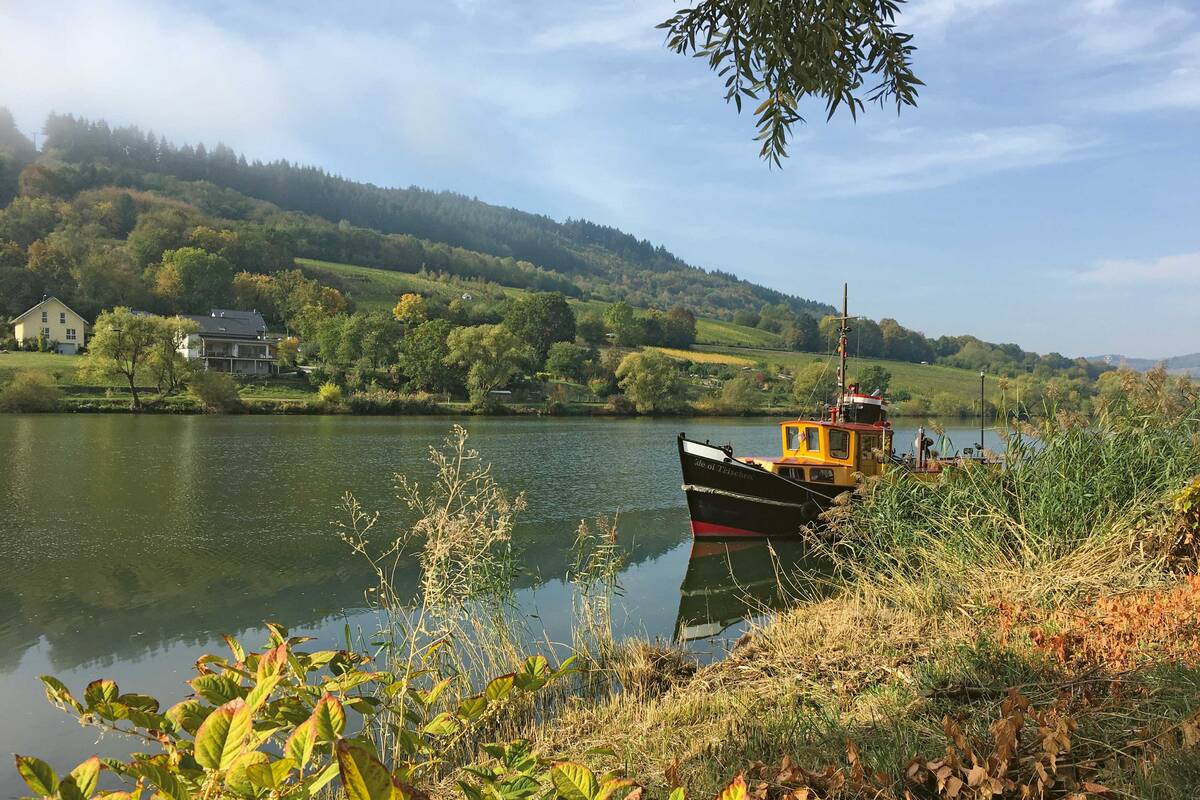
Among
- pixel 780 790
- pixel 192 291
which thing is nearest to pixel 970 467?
pixel 780 790

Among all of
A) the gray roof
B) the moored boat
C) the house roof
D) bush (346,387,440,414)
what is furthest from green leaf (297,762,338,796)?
the gray roof

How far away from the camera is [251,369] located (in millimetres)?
75312

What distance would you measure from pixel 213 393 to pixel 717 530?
41.8 meters

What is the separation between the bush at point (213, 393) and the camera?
48219 mm

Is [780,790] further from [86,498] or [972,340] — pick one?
[972,340]

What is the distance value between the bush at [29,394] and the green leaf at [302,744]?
51.4 metres

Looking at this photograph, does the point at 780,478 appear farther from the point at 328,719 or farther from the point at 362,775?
the point at 362,775

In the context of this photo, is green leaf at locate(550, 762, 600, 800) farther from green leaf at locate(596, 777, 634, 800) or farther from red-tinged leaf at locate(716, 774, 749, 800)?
red-tinged leaf at locate(716, 774, 749, 800)

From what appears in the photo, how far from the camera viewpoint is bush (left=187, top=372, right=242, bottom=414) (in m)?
48.2

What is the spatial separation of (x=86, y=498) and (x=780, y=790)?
19.3m

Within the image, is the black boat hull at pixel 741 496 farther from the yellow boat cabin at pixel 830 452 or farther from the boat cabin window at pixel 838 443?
the boat cabin window at pixel 838 443

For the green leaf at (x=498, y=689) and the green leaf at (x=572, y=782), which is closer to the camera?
the green leaf at (x=572, y=782)

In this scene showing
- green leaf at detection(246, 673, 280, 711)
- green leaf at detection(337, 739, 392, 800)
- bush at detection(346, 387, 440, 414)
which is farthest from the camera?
bush at detection(346, 387, 440, 414)

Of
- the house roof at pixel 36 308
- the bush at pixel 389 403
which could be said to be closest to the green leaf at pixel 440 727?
the bush at pixel 389 403
